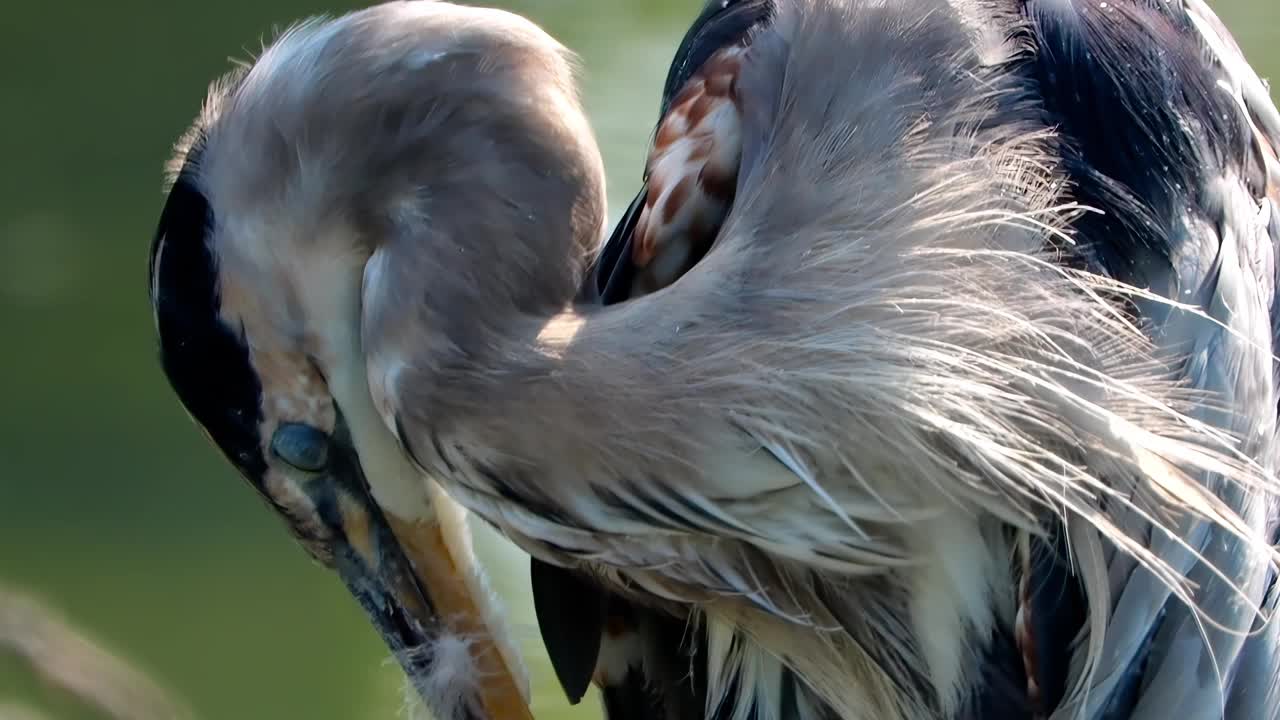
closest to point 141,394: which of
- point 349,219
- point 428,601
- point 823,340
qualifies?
point 428,601

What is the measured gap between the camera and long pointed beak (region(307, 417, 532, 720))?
4.13ft

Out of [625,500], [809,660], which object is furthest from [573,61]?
[809,660]

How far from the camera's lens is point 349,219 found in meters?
1.09

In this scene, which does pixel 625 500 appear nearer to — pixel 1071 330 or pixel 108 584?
pixel 1071 330

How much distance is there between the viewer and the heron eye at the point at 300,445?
1.19m

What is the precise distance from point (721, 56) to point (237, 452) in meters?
0.47

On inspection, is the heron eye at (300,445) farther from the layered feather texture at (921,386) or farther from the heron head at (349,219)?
the layered feather texture at (921,386)

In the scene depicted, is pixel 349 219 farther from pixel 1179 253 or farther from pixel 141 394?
pixel 141 394

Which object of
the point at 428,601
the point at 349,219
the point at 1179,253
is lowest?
the point at 428,601

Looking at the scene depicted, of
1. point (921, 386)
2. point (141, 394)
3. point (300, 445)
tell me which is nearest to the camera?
point (921, 386)

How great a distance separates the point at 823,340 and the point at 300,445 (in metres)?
0.43

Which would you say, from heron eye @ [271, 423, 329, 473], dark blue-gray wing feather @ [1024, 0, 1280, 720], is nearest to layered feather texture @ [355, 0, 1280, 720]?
dark blue-gray wing feather @ [1024, 0, 1280, 720]

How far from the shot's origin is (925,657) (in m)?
1.15

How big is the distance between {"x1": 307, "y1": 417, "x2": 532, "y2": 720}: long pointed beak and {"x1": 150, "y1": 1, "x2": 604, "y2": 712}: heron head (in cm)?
1
